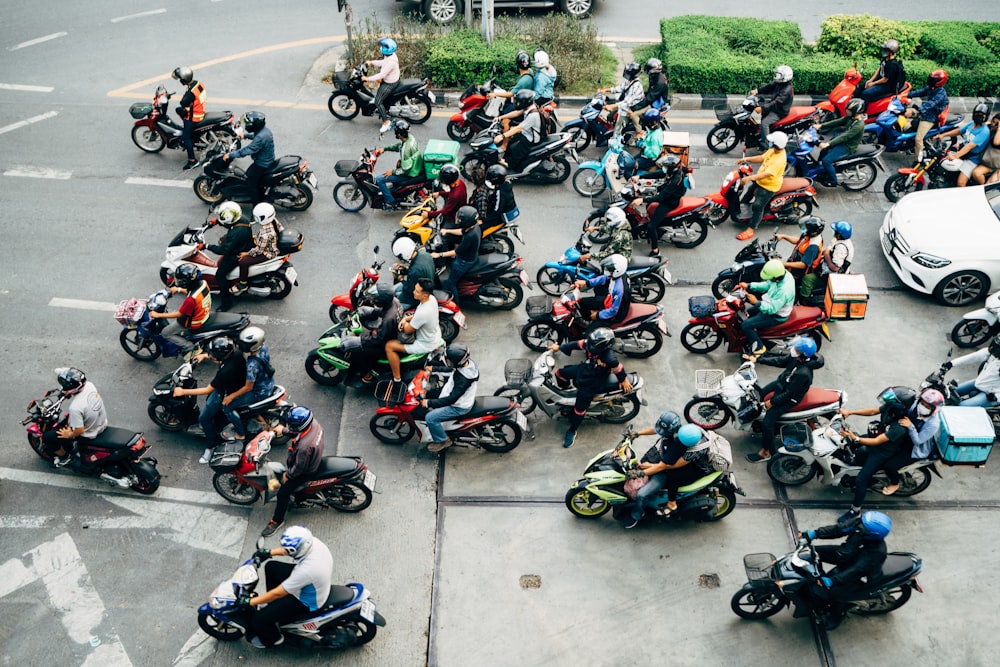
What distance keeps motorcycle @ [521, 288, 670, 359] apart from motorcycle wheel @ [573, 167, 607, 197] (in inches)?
146

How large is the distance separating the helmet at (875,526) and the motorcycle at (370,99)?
11.9 metres

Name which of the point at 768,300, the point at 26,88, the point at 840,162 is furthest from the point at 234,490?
the point at 26,88

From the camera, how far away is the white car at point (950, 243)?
11672 millimetres

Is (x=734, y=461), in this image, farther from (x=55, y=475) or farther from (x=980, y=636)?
(x=55, y=475)

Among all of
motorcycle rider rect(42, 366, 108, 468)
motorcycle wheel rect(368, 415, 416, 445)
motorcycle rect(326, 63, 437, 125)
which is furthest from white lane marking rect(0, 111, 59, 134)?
motorcycle wheel rect(368, 415, 416, 445)

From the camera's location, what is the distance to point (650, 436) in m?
10.2

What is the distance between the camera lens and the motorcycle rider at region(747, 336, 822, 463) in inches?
352

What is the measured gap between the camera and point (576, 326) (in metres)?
11.0

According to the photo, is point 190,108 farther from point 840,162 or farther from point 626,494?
point 840,162

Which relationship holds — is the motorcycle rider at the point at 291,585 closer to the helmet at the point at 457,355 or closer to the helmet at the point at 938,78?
the helmet at the point at 457,355

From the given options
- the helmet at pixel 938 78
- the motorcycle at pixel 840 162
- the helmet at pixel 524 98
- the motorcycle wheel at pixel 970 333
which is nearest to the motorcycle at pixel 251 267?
the helmet at pixel 524 98

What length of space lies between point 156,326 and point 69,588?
350 centimetres

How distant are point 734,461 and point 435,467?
3635 mm

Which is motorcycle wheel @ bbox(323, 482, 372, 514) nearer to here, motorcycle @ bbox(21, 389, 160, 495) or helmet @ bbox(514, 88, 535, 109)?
motorcycle @ bbox(21, 389, 160, 495)
